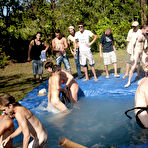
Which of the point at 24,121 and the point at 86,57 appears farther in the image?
the point at 86,57

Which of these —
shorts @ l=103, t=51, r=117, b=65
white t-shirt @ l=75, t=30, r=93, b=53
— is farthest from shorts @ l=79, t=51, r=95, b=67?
shorts @ l=103, t=51, r=117, b=65

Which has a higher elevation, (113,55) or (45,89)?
(113,55)

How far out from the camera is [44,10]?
14.9 metres

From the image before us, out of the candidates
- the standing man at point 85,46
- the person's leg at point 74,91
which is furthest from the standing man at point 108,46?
the person's leg at point 74,91

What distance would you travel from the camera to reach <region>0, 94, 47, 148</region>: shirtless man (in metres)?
3.30

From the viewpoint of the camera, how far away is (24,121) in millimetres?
3303

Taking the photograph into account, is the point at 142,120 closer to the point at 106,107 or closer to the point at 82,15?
the point at 106,107

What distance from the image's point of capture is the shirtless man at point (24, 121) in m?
3.30

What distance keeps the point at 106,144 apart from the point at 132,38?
3.91 metres

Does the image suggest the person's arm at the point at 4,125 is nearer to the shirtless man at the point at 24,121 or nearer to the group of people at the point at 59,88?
the group of people at the point at 59,88

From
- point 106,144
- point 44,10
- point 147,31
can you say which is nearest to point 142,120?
point 106,144

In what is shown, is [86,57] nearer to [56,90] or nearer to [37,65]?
[37,65]

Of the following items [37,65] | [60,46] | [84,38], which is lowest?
[37,65]

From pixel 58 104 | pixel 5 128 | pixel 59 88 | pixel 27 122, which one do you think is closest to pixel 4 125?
pixel 5 128
